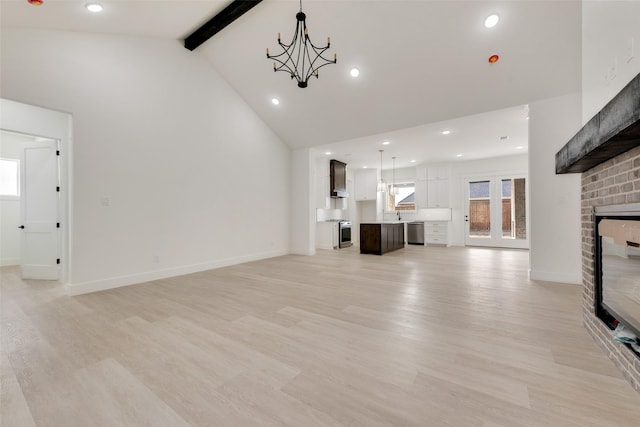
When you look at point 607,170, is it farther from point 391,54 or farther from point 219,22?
point 219,22

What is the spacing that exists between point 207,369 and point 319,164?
6.62 meters

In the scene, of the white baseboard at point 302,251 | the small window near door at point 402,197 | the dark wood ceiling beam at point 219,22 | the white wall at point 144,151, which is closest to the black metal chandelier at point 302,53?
the dark wood ceiling beam at point 219,22

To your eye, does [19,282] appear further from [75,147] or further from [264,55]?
[264,55]

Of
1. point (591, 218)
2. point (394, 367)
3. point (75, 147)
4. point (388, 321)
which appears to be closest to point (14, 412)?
point (394, 367)

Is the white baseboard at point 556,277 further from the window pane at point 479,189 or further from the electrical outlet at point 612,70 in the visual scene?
the window pane at point 479,189

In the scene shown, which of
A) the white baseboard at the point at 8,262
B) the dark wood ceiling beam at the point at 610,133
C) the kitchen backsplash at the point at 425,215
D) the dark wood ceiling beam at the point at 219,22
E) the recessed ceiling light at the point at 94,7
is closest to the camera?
the dark wood ceiling beam at the point at 610,133

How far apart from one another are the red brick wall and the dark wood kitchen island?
432cm

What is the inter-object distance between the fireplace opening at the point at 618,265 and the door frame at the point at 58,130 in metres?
5.47

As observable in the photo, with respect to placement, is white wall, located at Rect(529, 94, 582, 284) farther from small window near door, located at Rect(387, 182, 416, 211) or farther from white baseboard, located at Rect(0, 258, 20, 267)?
white baseboard, located at Rect(0, 258, 20, 267)

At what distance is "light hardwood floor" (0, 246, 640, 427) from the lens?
4.33 feet

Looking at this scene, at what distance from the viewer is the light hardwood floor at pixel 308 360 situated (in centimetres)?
132

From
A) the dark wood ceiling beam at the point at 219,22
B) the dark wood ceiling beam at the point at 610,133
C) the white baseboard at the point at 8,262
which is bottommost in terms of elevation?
the white baseboard at the point at 8,262

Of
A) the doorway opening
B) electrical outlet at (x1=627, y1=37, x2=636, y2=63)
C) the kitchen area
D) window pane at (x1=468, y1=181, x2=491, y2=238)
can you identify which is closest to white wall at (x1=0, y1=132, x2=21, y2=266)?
the doorway opening

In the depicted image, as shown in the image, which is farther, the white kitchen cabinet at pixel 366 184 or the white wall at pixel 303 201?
the white kitchen cabinet at pixel 366 184
